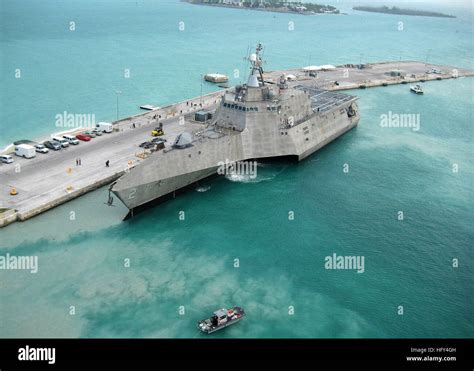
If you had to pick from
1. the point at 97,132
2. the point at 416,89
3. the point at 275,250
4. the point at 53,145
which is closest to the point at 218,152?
the point at 275,250

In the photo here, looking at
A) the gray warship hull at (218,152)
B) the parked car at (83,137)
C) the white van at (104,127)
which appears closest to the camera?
the gray warship hull at (218,152)

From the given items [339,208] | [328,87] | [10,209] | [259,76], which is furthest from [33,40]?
[339,208]

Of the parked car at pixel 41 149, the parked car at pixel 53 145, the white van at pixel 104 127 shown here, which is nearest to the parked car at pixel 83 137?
the white van at pixel 104 127

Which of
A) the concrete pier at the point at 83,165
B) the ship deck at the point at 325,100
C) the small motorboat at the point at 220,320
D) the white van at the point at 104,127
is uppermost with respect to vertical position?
the ship deck at the point at 325,100

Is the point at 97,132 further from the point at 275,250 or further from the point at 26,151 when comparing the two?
the point at 275,250

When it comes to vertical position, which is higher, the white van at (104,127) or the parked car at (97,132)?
the white van at (104,127)

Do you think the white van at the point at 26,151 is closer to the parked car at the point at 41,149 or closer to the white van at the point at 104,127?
the parked car at the point at 41,149
